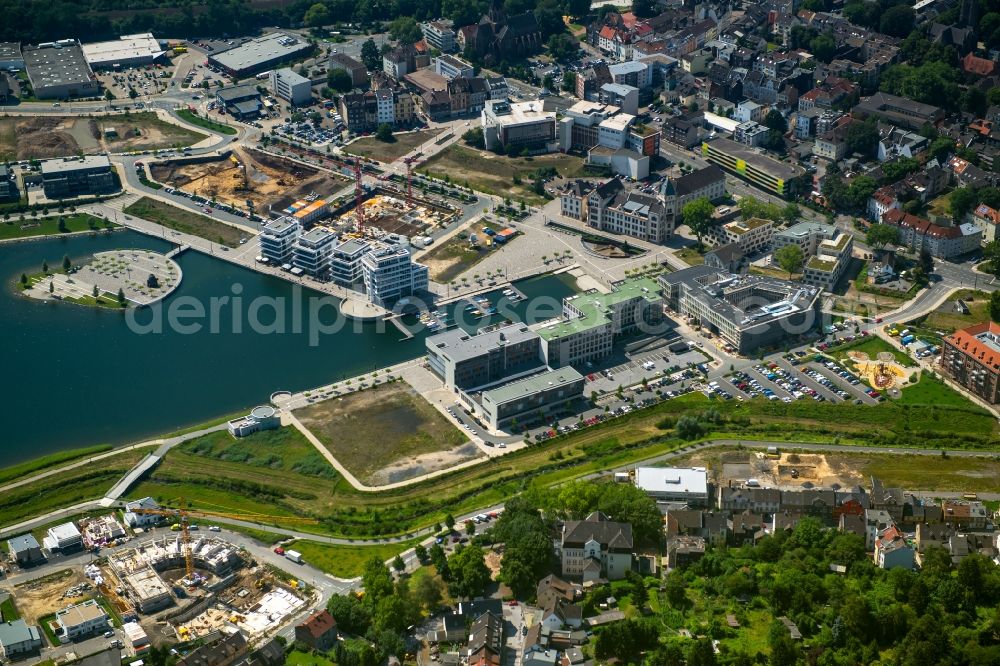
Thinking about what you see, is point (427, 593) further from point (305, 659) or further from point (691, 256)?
point (691, 256)

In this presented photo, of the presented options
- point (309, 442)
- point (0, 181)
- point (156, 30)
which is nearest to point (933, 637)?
point (309, 442)

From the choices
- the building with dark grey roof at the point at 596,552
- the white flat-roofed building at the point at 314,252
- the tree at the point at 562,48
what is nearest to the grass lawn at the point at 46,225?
the white flat-roofed building at the point at 314,252

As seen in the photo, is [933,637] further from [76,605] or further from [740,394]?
[76,605]

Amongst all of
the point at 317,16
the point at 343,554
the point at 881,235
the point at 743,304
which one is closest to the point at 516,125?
the point at 743,304

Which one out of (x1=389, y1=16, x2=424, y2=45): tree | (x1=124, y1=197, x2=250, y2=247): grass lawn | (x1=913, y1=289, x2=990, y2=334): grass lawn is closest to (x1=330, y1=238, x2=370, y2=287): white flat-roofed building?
(x1=124, y1=197, x2=250, y2=247): grass lawn

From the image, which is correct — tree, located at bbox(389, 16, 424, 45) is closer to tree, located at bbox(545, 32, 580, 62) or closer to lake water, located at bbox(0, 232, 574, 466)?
tree, located at bbox(545, 32, 580, 62)

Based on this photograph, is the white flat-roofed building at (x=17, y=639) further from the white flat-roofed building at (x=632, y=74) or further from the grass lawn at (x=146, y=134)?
the white flat-roofed building at (x=632, y=74)
